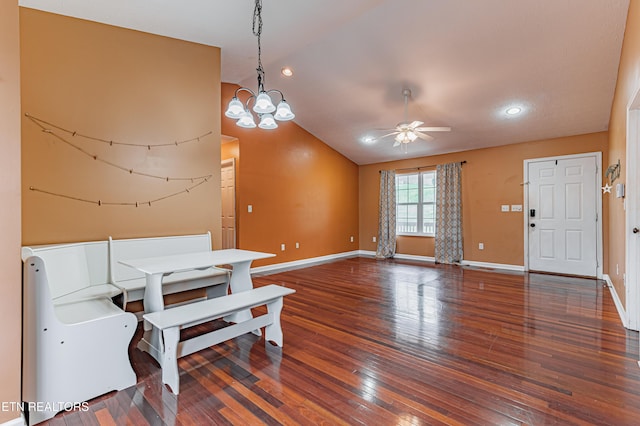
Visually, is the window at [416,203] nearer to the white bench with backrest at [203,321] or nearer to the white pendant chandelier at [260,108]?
the white pendant chandelier at [260,108]

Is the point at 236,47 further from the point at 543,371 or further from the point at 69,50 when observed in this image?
the point at 543,371

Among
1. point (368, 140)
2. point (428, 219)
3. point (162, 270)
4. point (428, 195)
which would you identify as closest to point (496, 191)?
point (428, 195)

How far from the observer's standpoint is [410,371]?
2174mm

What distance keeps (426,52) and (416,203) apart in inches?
152

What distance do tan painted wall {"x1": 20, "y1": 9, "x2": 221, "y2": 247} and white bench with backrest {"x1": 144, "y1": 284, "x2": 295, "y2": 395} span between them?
1.48 metres

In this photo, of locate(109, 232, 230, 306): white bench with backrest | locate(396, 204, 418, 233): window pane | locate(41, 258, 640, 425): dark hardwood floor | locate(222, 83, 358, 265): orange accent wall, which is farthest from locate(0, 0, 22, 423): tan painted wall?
locate(396, 204, 418, 233): window pane

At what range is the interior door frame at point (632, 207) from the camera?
2646 millimetres

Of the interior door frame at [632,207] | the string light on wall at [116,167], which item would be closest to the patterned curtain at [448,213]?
the interior door frame at [632,207]

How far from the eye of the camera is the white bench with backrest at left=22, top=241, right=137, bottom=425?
1.70 m

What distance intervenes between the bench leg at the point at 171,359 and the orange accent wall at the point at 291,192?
11.3 feet

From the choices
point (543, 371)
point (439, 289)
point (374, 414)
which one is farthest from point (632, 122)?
point (374, 414)

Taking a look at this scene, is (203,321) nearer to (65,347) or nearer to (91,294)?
(65,347)

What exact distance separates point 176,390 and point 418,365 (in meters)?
1.63

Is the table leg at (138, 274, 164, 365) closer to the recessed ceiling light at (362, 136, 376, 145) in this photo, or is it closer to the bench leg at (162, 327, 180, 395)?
the bench leg at (162, 327, 180, 395)
